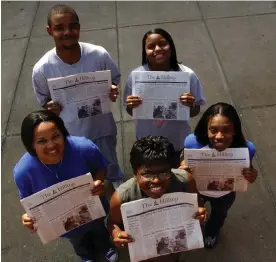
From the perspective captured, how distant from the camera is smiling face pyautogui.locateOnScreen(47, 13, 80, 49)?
231 centimetres

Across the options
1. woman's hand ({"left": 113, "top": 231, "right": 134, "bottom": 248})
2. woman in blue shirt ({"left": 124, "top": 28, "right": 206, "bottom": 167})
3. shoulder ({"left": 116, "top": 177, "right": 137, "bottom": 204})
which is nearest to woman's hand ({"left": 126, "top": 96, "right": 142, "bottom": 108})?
woman in blue shirt ({"left": 124, "top": 28, "right": 206, "bottom": 167})

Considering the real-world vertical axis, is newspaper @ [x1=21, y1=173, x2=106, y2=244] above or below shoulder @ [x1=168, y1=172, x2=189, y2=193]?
below

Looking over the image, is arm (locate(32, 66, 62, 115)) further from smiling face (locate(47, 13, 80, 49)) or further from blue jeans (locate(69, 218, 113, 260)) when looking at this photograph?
blue jeans (locate(69, 218, 113, 260))

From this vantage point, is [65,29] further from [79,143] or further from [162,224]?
[162,224]

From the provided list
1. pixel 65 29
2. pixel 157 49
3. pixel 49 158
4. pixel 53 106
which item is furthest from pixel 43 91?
pixel 157 49

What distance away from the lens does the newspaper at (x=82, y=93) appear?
92.4 inches

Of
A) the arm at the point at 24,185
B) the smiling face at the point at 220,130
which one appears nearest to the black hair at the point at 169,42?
the smiling face at the point at 220,130

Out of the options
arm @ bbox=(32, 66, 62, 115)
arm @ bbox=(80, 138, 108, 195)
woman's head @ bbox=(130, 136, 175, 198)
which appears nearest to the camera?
woman's head @ bbox=(130, 136, 175, 198)

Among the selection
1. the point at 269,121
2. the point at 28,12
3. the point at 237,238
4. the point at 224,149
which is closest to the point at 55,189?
the point at 224,149

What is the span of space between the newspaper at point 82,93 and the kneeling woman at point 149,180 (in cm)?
68

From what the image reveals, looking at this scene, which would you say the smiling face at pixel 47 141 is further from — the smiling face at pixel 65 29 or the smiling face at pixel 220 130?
the smiling face at pixel 220 130

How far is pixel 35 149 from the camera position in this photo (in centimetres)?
192

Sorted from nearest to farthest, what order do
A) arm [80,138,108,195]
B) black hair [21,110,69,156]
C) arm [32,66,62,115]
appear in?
black hair [21,110,69,156] < arm [80,138,108,195] < arm [32,66,62,115]

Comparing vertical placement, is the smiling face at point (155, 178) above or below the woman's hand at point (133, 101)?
below
